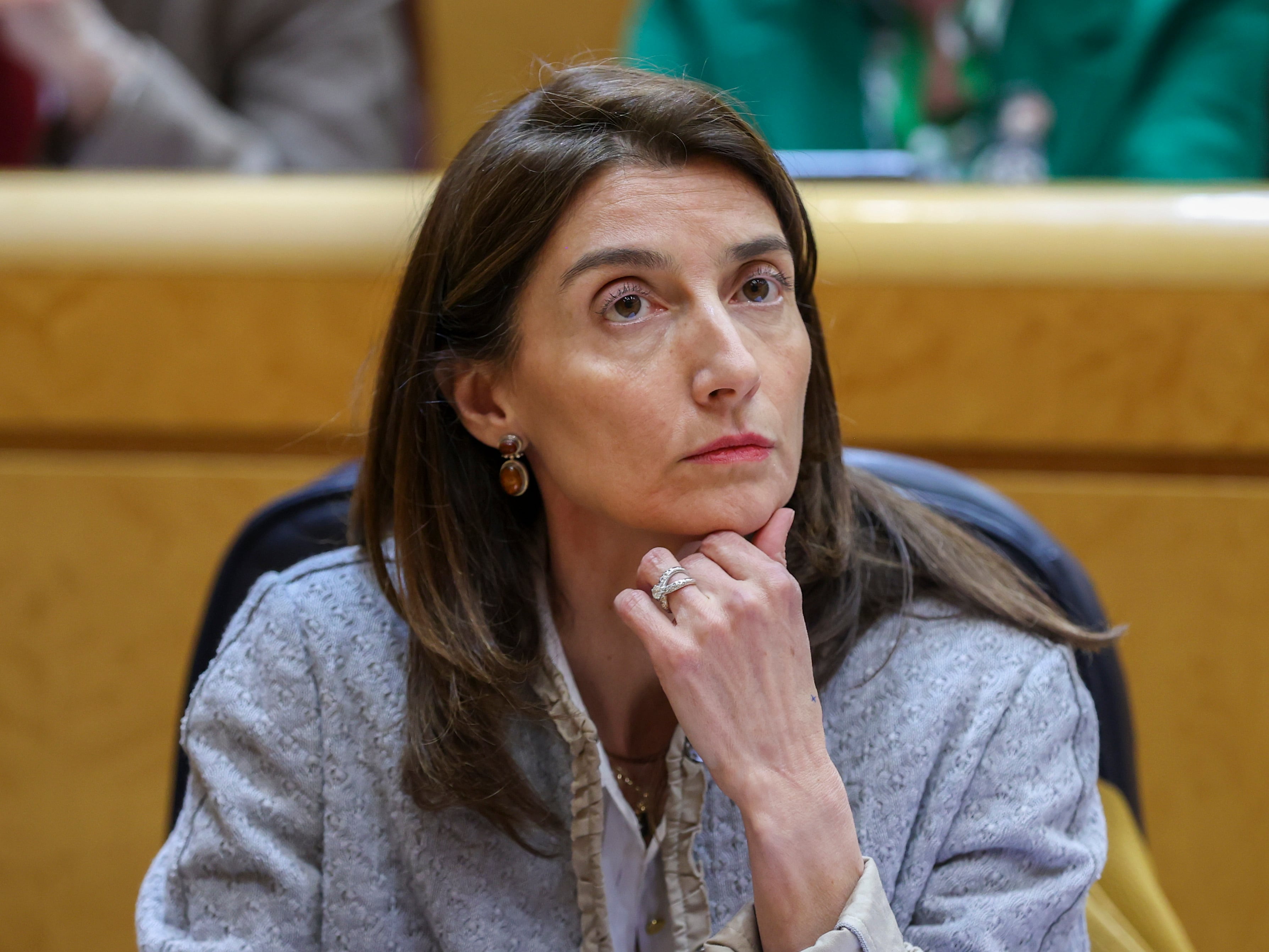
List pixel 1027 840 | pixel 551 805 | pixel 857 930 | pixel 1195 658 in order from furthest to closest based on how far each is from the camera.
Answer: pixel 1195 658 < pixel 551 805 < pixel 1027 840 < pixel 857 930

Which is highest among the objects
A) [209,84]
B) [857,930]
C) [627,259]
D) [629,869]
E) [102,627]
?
[627,259]

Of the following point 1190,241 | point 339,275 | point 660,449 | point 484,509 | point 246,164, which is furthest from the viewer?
point 246,164

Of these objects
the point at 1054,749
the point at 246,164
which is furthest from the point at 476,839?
the point at 246,164

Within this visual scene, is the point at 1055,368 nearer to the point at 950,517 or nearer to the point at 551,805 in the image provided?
the point at 950,517

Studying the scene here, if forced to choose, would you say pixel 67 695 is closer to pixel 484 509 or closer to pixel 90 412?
pixel 90 412

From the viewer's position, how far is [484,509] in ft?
3.72

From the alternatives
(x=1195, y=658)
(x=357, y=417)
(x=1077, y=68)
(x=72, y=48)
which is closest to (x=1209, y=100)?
(x=1077, y=68)

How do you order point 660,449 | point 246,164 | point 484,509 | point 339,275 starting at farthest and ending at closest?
point 246,164, point 339,275, point 484,509, point 660,449

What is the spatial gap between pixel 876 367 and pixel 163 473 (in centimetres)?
87

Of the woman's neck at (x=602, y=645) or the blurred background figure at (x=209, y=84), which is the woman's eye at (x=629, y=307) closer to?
the woman's neck at (x=602, y=645)

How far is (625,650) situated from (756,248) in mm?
343

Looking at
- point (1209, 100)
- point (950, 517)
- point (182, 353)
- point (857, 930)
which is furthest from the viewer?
point (1209, 100)

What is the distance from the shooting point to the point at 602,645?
1.11 meters

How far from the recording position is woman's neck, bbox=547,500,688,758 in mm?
1101
